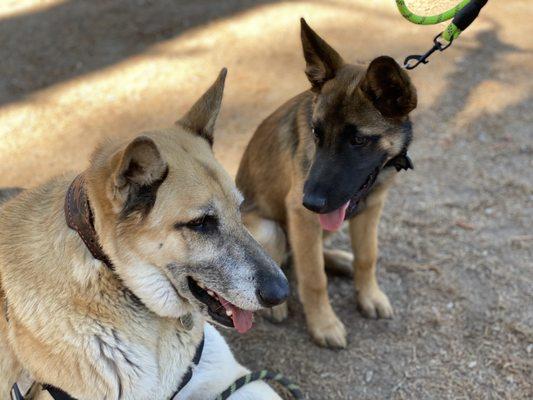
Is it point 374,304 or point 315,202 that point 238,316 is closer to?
point 315,202

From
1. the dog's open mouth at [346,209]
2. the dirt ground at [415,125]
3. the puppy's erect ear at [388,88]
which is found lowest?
the dirt ground at [415,125]

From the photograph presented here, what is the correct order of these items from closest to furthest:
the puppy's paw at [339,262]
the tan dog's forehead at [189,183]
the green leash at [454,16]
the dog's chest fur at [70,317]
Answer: the tan dog's forehead at [189,183]
the dog's chest fur at [70,317]
the green leash at [454,16]
the puppy's paw at [339,262]

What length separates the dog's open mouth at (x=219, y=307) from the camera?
2389 mm

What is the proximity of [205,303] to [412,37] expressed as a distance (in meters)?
5.49

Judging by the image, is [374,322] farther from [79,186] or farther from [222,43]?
[222,43]

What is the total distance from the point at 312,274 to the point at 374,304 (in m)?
0.53

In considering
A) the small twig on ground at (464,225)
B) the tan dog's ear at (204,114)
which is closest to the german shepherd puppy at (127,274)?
the tan dog's ear at (204,114)

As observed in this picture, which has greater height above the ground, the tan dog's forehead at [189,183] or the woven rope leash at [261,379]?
the tan dog's forehead at [189,183]

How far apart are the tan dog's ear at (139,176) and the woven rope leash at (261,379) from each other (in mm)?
1087

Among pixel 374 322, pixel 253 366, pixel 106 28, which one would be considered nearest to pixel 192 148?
pixel 253 366

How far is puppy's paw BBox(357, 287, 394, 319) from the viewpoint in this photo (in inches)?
147

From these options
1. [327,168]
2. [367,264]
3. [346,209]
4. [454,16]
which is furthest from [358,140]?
[367,264]

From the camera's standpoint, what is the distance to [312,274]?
3.49 metres

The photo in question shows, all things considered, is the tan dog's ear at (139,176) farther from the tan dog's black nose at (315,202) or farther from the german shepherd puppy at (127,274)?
the tan dog's black nose at (315,202)
